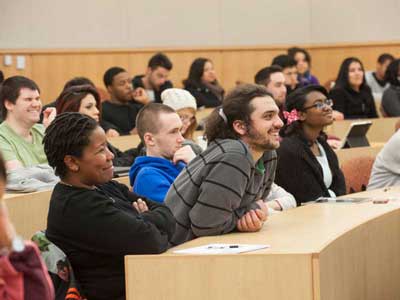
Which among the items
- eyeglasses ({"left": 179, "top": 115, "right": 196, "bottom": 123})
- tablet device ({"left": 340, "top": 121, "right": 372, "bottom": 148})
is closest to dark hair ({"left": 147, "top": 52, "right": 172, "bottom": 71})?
tablet device ({"left": 340, "top": 121, "right": 372, "bottom": 148})

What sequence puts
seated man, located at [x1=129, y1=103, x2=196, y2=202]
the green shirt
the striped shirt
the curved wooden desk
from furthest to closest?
the green shirt
seated man, located at [x1=129, y1=103, x2=196, y2=202]
the striped shirt
the curved wooden desk

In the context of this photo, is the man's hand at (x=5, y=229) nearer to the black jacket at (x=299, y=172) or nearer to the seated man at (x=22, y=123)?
the seated man at (x=22, y=123)

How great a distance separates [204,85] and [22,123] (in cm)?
589

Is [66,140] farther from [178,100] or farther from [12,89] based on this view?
[178,100]

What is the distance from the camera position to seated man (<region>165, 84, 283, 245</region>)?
3.93m

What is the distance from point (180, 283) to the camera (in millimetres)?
3344

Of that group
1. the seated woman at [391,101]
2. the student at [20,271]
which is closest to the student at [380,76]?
the seated woman at [391,101]

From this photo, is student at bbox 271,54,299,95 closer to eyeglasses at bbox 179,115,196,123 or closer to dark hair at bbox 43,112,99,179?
eyeglasses at bbox 179,115,196,123

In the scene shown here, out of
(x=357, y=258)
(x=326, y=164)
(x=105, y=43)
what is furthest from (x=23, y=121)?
(x=105, y=43)

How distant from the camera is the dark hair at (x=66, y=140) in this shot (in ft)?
11.6

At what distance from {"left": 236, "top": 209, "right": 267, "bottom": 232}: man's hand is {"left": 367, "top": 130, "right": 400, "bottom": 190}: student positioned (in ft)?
7.67

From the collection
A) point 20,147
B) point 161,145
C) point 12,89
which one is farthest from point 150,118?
point 12,89

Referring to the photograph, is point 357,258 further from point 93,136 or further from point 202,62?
point 202,62

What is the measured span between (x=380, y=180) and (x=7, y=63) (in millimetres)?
7185
